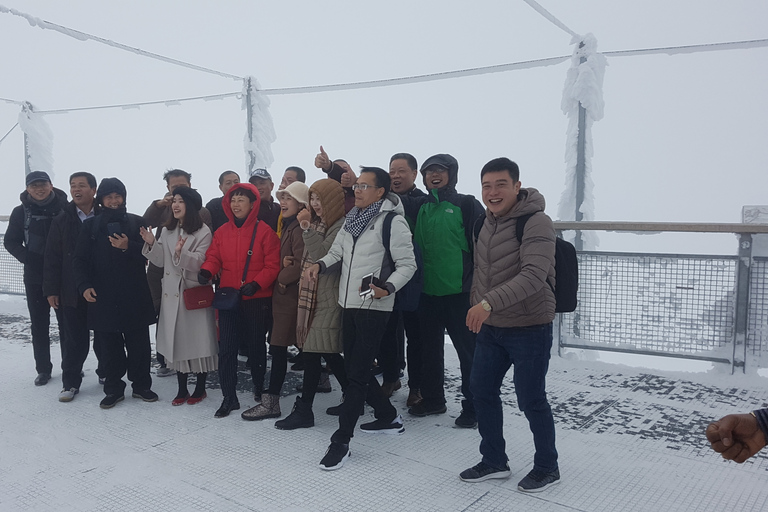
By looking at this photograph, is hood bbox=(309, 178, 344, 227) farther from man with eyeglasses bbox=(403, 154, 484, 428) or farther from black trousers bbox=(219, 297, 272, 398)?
black trousers bbox=(219, 297, 272, 398)

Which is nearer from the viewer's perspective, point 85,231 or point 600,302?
point 85,231

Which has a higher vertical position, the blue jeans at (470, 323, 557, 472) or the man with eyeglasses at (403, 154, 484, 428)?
the man with eyeglasses at (403, 154, 484, 428)

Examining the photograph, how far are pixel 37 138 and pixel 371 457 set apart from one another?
9191mm

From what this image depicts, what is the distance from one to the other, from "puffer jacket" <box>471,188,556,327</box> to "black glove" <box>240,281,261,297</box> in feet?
4.97

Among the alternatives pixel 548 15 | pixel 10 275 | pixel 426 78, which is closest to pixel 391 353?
pixel 548 15

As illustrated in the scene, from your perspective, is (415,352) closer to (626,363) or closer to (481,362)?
(481,362)

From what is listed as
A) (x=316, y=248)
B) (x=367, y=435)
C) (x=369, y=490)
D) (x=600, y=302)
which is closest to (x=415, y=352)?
(x=367, y=435)

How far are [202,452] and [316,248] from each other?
1.32 meters

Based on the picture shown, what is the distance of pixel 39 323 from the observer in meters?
4.50

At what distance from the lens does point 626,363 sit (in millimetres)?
4762

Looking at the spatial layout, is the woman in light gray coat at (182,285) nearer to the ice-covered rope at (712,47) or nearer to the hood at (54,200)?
the hood at (54,200)

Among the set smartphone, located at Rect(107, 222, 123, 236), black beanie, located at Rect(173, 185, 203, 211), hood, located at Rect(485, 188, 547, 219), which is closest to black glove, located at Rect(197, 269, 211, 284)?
black beanie, located at Rect(173, 185, 203, 211)

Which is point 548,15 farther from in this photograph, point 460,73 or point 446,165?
point 446,165

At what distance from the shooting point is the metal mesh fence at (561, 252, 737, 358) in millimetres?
4352
